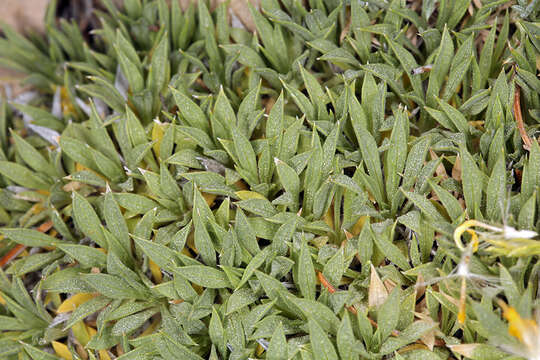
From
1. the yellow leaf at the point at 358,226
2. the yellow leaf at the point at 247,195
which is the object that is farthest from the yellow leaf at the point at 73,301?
the yellow leaf at the point at 358,226

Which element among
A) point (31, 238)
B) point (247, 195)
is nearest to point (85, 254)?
point (31, 238)

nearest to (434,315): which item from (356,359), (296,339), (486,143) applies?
(356,359)

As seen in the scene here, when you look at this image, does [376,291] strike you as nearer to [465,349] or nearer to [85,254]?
[465,349]

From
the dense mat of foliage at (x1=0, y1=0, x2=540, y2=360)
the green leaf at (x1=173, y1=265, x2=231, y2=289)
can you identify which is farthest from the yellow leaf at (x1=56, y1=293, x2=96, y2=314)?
the green leaf at (x1=173, y1=265, x2=231, y2=289)

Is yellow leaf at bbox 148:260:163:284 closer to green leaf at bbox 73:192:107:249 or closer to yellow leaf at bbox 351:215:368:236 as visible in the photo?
green leaf at bbox 73:192:107:249

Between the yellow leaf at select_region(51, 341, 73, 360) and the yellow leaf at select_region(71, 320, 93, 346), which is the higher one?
the yellow leaf at select_region(71, 320, 93, 346)

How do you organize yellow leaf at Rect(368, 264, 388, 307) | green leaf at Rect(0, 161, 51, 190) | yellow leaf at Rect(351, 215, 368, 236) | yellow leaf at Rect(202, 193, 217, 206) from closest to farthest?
yellow leaf at Rect(368, 264, 388, 307) < yellow leaf at Rect(351, 215, 368, 236) < yellow leaf at Rect(202, 193, 217, 206) < green leaf at Rect(0, 161, 51, 190)

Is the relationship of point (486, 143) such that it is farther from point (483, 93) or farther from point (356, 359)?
point (356, 359)
